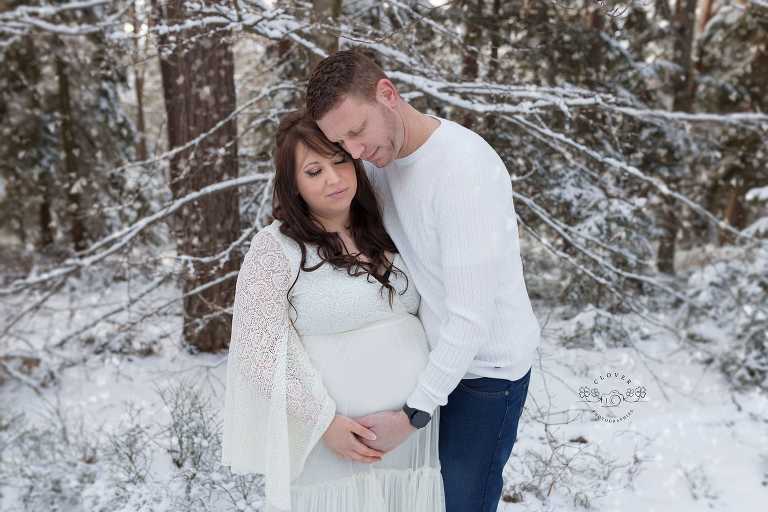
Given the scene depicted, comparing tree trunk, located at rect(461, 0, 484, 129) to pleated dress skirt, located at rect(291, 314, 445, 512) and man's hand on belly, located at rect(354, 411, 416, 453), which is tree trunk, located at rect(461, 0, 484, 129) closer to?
pleated dress skirt, located at rect(291, 314, 445, 512)

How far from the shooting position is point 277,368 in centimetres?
197

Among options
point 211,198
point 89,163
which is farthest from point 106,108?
point 211,198

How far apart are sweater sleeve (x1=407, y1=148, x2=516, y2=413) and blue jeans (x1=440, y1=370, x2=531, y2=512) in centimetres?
26

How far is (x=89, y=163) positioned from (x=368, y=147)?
11251 mm

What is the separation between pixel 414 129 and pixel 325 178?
14.7 inches

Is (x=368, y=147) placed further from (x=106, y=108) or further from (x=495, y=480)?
(x=106, y=108)

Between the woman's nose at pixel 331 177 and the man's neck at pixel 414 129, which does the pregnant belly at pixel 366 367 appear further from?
the man's neck at pixel 414 129

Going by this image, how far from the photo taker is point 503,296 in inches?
81.9

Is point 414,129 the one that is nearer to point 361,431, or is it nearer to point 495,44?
point 361,431
